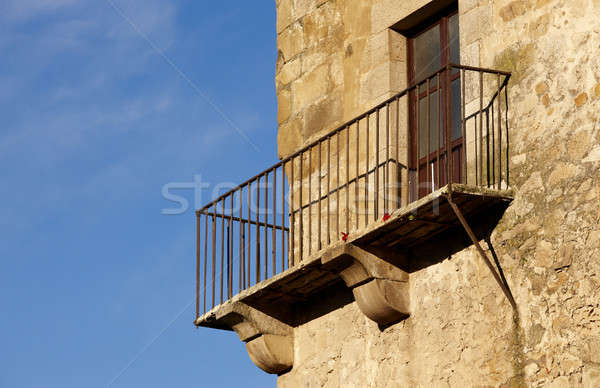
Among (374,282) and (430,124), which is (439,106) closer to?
(430,124)

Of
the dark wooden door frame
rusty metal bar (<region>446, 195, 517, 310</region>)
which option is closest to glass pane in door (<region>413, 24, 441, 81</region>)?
the dark wooden door frame

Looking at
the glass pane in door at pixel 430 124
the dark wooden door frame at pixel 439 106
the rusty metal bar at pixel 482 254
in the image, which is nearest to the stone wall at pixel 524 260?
the rusty metal bar at pixel 482 254

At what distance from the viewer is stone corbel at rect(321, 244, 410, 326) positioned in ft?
31.4

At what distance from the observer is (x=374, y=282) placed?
379 inches

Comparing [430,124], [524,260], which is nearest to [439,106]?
[430,124]

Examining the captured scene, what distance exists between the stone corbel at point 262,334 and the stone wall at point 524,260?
38cm

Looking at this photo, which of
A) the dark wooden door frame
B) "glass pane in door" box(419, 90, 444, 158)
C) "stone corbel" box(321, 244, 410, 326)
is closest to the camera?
"stone corbel" box(321, 244, 410, 326)

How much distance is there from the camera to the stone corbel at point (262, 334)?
10.9 metres

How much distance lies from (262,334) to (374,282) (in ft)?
5.31

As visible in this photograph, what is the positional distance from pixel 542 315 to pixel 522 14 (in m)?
2.18

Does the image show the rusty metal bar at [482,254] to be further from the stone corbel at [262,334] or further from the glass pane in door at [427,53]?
the stone corbel at [262,334]

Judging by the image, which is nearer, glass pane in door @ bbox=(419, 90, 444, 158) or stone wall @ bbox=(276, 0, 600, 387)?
stone wall @ bbox=(276, 0, 600, 387)

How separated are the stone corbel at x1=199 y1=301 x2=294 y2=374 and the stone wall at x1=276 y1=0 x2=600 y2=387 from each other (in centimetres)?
38

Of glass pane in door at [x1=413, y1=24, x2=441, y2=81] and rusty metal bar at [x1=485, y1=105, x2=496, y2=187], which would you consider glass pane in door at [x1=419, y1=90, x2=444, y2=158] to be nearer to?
glass pane in door at [x1=413, y1=24, x2=441, y2=81]
